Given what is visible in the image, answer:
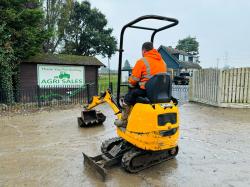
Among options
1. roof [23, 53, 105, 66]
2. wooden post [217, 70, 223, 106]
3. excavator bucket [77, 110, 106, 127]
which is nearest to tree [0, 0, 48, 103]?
roof [23, 53, 105, 66]

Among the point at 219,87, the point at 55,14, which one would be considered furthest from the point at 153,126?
the point at 55,14

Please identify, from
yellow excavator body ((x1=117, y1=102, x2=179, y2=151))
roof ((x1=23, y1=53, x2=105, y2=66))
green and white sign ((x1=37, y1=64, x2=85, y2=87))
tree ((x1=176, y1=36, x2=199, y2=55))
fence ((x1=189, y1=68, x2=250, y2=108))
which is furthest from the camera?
tree ((x1=176, y1=36, x2=199, y2=55))

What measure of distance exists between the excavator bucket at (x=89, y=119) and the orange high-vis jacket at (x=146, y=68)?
3.54 metres

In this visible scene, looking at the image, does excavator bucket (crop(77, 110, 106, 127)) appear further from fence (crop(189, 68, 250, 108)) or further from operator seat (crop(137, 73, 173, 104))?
fence (crop(189, 68, 250, 108))

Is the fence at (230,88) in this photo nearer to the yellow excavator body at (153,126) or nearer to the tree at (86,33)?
the yellow excavator body at (153,126)

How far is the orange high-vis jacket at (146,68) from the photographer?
3.95 metres

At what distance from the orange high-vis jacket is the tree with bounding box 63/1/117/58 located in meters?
26.0

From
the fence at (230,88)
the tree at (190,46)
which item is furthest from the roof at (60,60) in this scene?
the tree at (190,46)

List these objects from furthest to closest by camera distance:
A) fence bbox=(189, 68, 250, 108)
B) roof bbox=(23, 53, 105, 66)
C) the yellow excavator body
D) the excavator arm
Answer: roof bbox=(23, 53, 105, 66) < fence bbox=(189, 68, 250, 108) < the excavator arm < the yellow excavator body

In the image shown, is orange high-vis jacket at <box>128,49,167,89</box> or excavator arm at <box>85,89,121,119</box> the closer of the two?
orange high-vis jacket at <box>128,49,167,89</box>

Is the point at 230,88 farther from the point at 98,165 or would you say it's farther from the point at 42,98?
the point at 42,98

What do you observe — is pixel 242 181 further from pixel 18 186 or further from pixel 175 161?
pixel 18 186

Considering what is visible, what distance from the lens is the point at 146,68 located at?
3947 mm

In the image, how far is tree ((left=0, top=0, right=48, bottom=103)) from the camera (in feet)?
38.4
